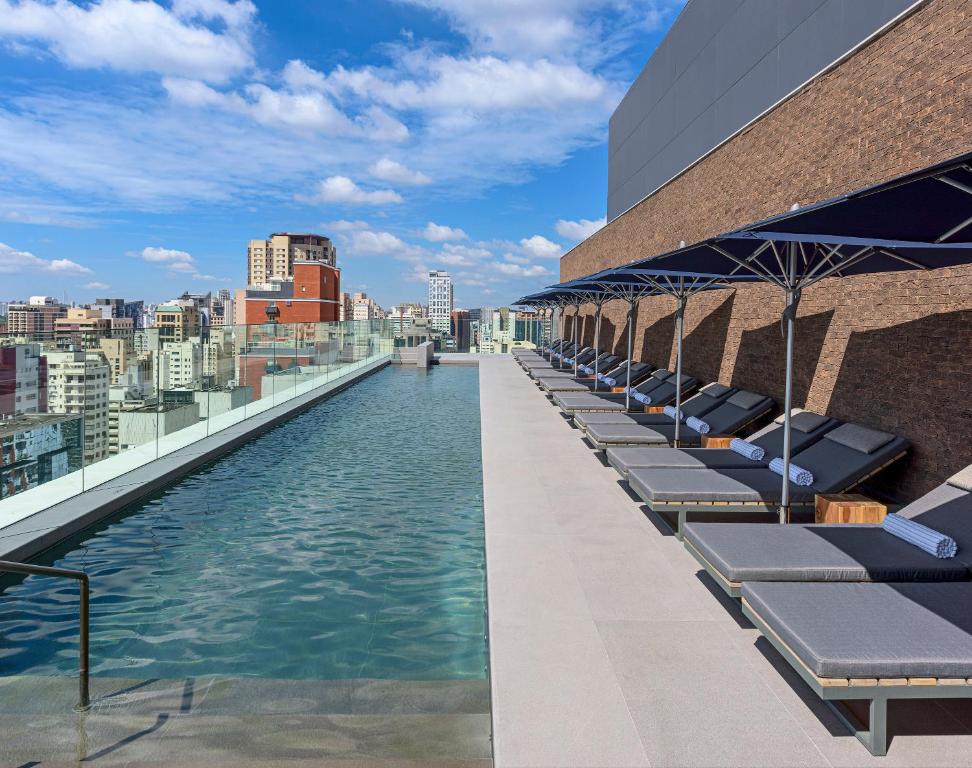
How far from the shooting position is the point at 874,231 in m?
3.74

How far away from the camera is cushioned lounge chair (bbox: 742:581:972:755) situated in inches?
102

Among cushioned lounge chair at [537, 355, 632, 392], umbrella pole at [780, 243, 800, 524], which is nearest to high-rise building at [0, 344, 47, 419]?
umbrella pole at [780, 243, 800, 524]

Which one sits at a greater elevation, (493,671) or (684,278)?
(684,278)

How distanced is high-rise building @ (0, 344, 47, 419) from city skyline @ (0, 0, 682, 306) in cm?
1021

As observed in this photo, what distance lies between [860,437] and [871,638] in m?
3.64

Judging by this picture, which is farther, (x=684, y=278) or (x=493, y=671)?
(x=684, y=278)

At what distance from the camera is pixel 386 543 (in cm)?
552

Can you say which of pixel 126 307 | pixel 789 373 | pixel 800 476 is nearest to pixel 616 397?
pixel 800 476

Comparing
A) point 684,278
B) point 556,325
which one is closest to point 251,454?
point 684,278

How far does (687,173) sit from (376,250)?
55.8 metres

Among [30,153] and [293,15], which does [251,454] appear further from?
Answer: [30,153]

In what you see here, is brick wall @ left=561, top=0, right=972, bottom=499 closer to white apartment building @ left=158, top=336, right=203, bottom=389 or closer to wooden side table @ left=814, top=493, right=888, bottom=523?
wooden side table @ left=814, top=493, right=888, bottom=523

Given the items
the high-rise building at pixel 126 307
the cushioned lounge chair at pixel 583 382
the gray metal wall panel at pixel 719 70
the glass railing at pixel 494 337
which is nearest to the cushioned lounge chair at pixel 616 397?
the cushioned lounge chair at pixel 583 382

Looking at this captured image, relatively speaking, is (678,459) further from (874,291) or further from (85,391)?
(85,391)
